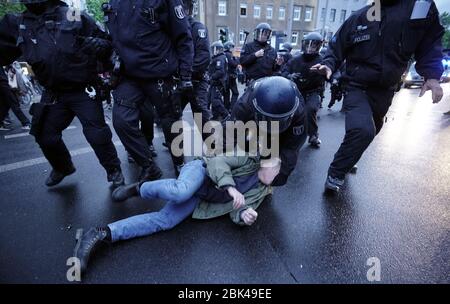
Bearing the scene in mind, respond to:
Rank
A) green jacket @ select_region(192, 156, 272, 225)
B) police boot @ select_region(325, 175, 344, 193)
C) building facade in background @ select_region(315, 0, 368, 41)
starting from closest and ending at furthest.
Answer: green jacket @ select_region(192, 156, 272, 225) → police boot @ select_region(325, 175, 344, 193) → building facade in background @ select_region(315, 0, 368, 41)

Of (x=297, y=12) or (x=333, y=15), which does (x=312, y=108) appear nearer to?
(x=297, y=12)

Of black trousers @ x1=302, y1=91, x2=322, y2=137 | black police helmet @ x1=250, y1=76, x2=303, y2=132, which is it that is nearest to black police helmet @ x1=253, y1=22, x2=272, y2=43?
black trousers @ x1=302, y1=91, x2=322, y2=137

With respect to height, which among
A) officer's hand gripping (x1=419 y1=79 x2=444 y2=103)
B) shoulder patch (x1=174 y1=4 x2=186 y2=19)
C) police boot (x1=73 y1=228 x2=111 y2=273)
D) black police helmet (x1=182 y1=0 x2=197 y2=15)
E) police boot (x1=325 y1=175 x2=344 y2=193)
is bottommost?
police boot (x1=325 y1=175 x2=344 y2=193)

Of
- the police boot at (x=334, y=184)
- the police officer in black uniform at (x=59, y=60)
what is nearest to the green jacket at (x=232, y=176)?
the police boot at (x=334, y=184)

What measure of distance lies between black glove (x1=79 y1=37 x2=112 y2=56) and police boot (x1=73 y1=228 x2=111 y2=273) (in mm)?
1492

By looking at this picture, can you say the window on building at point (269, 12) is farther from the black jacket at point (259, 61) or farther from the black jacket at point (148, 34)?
the black jacket at point (148, 34)

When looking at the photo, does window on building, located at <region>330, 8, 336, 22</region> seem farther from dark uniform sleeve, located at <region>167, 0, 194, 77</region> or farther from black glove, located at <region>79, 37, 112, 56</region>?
black glove, located at <region>79, 37, 112, 56</region>

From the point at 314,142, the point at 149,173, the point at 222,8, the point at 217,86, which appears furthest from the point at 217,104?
the point at 222,8

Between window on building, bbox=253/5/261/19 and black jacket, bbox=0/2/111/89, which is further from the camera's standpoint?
window on building, bbox=253/5/261/19

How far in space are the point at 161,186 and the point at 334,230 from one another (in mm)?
1400

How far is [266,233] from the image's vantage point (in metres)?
2.03

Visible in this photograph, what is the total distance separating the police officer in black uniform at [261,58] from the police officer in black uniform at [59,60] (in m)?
3.20

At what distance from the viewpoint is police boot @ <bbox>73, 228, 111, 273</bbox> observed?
1602 mm

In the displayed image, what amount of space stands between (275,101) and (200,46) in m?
2.24
